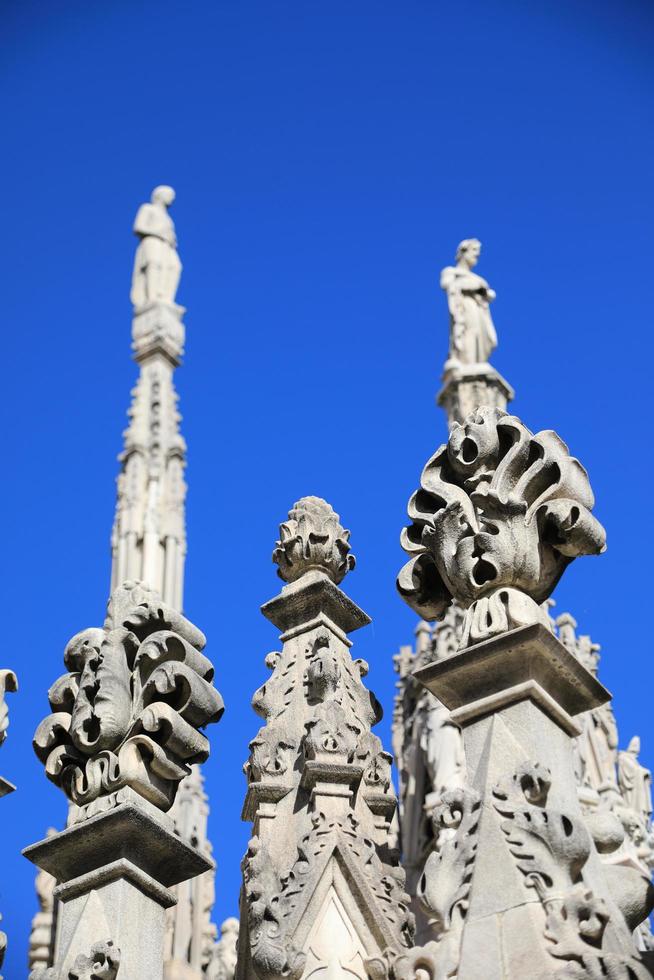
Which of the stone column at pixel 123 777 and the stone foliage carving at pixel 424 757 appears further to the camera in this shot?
the stone foliage carving at pixel 424 757

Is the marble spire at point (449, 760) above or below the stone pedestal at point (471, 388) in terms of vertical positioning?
below

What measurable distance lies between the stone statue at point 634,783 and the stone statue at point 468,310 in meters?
6.71

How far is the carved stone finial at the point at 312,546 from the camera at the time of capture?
6.67 metres

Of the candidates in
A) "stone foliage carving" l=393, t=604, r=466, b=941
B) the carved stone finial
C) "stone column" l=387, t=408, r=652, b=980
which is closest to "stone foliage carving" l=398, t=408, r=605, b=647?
"stone column" l=387, t=408, r=652, b=980

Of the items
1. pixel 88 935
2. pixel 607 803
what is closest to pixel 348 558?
→ pixel 88 935

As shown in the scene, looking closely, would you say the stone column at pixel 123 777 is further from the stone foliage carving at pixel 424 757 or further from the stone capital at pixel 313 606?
the stone foliage carving at pixel 424 757

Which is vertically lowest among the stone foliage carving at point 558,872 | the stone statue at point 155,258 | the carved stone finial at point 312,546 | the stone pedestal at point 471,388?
the stone foliage carving at point 558,872

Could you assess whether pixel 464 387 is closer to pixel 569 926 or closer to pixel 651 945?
pixel 651 945

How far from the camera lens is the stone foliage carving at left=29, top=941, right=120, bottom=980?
203 inches

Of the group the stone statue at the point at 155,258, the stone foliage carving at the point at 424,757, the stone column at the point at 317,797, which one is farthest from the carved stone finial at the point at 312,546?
the stone statue at the point at 155,258

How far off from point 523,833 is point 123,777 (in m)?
1.81

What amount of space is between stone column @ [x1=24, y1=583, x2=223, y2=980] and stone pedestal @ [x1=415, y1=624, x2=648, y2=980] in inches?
48.5

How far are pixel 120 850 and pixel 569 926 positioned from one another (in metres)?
1.98

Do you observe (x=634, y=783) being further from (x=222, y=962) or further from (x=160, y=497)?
(x=160, y=497)
